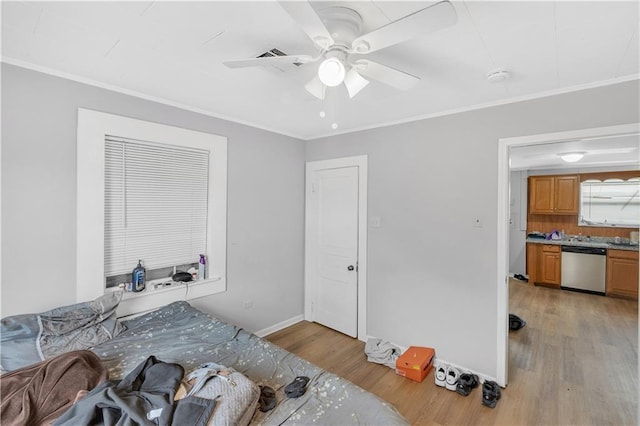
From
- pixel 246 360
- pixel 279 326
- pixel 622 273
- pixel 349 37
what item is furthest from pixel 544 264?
pixel 349 37

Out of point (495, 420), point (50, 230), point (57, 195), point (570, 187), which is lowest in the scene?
point (495, 420)

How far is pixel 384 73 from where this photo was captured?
149 cm

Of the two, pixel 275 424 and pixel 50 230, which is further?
pixel 50 230

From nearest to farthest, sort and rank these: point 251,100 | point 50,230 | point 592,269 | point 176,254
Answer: point 50,230, point 251,100, point 176,254, point 592,269

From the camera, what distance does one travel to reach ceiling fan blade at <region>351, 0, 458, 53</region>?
989 mm

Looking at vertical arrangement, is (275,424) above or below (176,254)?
below

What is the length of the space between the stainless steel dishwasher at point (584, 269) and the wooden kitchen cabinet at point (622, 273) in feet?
0.24

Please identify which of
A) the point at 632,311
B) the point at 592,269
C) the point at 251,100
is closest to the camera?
the point at 251,100

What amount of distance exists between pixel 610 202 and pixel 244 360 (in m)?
7.13

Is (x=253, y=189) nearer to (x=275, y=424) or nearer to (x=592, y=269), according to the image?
(x=275, y=424)

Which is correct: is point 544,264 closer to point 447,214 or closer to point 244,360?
point 447,214

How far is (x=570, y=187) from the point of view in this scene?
5.54m

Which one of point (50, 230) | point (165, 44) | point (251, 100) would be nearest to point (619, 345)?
point (251, 100)

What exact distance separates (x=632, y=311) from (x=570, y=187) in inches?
95.1
